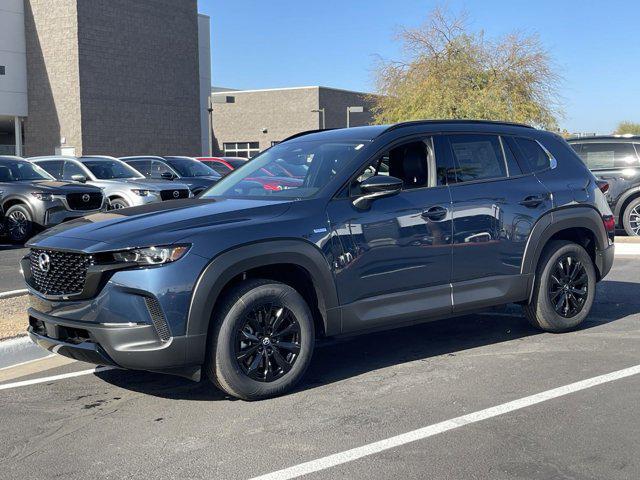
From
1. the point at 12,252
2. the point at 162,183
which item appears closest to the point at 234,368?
the point at 12,252

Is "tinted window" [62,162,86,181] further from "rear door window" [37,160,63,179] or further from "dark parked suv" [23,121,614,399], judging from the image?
"dark parked suv" [23,121,614,399]

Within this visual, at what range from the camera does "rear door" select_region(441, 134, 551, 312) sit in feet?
19.7

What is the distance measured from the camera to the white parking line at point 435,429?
3942mm

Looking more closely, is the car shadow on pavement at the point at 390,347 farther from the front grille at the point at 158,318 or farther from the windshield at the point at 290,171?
the windshield at the point at 290,171

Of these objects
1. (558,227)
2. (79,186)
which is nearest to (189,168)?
(79,186)

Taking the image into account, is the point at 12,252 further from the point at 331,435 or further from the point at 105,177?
the point at 331,435

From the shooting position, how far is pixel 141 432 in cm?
456

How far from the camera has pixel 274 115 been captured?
5775 centimetres

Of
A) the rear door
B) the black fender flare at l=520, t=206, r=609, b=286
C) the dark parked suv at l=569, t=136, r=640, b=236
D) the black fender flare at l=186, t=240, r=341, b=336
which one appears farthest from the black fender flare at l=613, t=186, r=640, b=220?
the black fender flare at l=186, t=240, r=341, b=336

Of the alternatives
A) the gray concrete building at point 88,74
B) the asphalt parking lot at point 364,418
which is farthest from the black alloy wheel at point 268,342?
the gray concrete building at point 88,74

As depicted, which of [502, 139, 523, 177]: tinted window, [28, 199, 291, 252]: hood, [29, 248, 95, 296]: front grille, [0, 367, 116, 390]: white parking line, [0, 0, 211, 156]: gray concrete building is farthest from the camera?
[0, 0, 211, 156]: gray concrete building

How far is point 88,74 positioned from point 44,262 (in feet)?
115

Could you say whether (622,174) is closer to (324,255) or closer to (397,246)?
(397,246)

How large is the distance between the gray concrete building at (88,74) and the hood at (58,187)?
24212 mm
